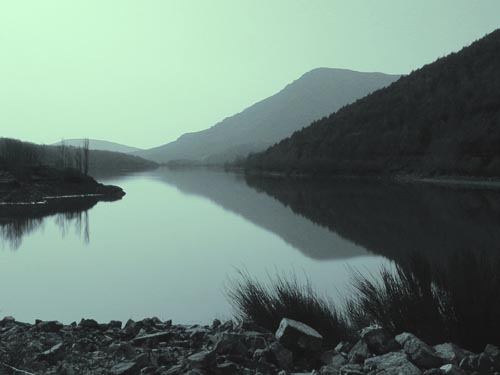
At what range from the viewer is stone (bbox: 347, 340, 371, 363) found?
3654 mm

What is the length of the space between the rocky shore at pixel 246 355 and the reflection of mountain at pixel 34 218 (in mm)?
9553

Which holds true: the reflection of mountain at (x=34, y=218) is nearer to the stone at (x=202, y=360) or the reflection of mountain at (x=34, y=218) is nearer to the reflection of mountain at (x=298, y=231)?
the reflection of mountain at (x=298, y=231)

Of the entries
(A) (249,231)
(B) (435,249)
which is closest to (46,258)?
(A) (249,231)

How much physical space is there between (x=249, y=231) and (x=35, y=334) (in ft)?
36.9

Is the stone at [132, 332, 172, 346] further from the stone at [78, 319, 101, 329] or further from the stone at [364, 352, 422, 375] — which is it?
the stone at [364, 352, 422, 375]

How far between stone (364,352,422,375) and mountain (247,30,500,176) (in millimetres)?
35562

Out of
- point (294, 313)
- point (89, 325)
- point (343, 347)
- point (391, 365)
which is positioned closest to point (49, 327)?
point (89, 325)

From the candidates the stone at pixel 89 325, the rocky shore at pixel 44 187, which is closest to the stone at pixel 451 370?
the stone at pixel 89 325

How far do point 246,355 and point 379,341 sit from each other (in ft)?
3.25

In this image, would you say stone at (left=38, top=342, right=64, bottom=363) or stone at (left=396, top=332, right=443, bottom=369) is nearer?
stone at (left=396, top=332, right=443, bottom=369)

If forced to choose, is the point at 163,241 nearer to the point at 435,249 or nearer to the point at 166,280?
the point at 166,280

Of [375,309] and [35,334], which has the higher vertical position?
[375,309]

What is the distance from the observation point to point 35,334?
4781mm

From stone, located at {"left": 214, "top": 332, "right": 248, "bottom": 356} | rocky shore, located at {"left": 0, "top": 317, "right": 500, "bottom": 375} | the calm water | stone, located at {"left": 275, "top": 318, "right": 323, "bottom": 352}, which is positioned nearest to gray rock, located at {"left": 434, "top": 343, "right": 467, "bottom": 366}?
rocky shore, located at {"left": 0, "top": 317, "right": 500, "bottom": 375}
